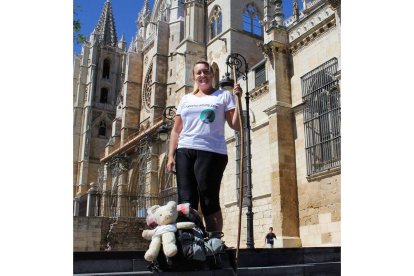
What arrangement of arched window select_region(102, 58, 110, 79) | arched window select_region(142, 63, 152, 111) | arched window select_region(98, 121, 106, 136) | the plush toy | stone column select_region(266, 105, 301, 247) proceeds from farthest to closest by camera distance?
arched window select_region(102, 58, 110, 79)
arched window select_region(98, 121, 106, 136)
arched window select_region(142, 63, 152, 111)
stone column select_region(266, 105, 301, 247)
the plush toy

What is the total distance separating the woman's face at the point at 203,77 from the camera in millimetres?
3583

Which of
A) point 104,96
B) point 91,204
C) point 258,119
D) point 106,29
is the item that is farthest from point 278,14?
point 104,96

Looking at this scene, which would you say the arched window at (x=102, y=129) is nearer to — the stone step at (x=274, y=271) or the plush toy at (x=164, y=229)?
the stone step at (x=274, y=271)

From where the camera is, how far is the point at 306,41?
12773 mm

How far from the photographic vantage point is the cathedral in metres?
11.3

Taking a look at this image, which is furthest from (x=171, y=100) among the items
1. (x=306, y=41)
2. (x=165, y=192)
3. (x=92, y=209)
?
(x=306, y=41)

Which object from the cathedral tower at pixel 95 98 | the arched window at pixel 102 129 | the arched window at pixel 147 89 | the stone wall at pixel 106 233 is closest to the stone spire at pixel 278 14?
the stone wall at pixel 106 233

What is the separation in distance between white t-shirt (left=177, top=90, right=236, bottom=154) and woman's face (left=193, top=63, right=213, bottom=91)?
0.32 feet

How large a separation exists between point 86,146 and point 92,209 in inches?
683

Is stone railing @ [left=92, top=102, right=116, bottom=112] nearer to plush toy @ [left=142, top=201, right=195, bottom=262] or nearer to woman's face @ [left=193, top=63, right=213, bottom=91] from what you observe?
woman's face @ [left=193, top=63, right=213, bottom=91]

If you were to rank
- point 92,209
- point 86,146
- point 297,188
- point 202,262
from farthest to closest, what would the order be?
point 86,146, point 92,209, point 297,188, point 202,262

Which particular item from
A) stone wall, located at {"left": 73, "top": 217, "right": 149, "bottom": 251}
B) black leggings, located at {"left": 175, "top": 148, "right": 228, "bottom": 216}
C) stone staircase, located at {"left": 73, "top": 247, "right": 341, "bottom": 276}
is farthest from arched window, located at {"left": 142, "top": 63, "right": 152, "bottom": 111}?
black leggings, located at {"left": 175, "top": 148, "right": 228, "bottom": 216}
